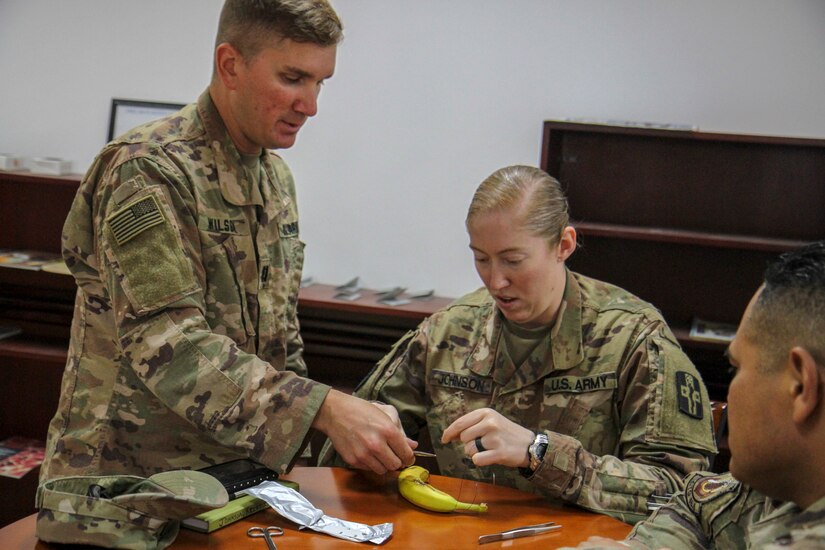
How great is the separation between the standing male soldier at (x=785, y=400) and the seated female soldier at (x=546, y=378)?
0.57 m

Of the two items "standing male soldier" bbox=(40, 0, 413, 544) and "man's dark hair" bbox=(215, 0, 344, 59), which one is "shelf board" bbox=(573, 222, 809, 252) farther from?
"man's dark hair" bbox=(215, 0, 344, 59)

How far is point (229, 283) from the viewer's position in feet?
7.07

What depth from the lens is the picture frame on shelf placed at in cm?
414

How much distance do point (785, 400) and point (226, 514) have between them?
102 cm

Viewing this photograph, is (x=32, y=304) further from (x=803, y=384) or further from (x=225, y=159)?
(x=803, y=384)

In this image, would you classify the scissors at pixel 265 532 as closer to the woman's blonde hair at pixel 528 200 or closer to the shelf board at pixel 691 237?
the woman's blonde hair at pixel 528 200

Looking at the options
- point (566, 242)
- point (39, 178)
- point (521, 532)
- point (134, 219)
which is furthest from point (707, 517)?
point (39, 178)

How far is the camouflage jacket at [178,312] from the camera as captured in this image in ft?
6.29

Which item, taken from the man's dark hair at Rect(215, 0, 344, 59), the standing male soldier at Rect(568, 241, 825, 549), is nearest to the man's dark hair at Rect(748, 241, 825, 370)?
the standing male soldier at Rect(568, 241, 825, 549)

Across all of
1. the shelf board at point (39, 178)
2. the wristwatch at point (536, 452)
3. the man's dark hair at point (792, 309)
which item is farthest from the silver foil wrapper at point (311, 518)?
the shelf board at point (39, 178)

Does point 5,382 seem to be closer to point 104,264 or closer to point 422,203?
point 422,203

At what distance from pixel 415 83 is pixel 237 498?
2.44 meters

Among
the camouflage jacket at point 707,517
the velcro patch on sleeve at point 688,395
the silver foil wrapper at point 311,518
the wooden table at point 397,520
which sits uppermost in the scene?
the velcro patch on sleeve at point 688,395

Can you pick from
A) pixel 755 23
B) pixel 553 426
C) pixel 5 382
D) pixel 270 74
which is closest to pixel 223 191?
pixel 270 74
